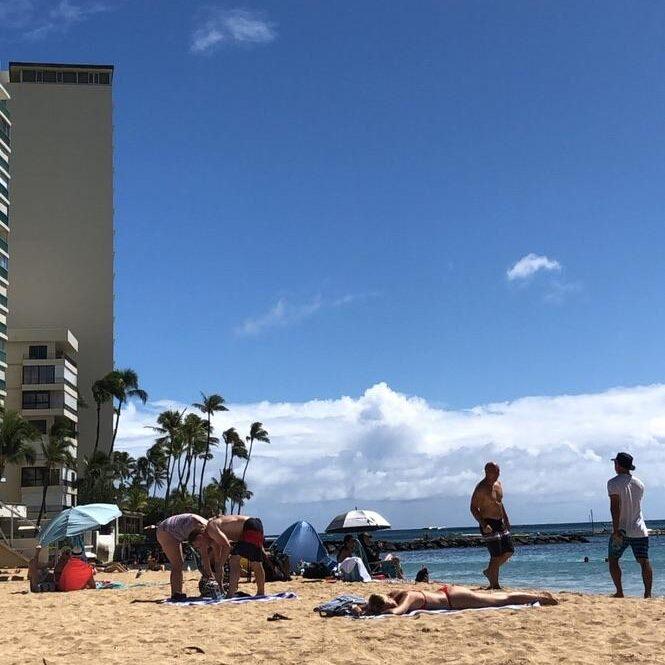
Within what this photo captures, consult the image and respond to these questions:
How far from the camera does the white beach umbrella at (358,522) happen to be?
25141 millimetres

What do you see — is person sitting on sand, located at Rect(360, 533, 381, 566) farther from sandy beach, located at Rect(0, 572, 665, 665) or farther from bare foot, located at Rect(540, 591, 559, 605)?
bare foot, located at Rect(540, 591, 559, 605)

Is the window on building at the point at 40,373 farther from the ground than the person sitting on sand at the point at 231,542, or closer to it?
farther from the ground

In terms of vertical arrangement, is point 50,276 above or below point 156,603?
above

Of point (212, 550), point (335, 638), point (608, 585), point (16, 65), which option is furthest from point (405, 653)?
point (16, 65)

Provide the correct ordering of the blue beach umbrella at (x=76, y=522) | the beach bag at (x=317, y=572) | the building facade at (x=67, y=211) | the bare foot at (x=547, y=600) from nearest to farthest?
the bare foot at (x=547, y=600) < the blue beach umbrella at (x=76, y=522) < the beach bag at (x=317, y=572) < the building facade at (x=67, y=211)

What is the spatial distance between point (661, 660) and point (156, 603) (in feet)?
24.2

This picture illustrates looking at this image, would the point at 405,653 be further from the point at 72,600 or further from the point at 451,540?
the point at 451,540

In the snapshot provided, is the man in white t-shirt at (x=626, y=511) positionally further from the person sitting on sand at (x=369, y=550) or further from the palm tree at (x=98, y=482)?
the palm tree at (x=98, y=482)

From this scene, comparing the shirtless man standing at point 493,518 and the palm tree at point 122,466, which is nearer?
the shirtless man standing at point 493,518

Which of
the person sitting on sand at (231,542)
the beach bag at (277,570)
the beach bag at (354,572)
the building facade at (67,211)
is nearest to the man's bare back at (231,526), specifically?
the person sitting on sand at (231,542)

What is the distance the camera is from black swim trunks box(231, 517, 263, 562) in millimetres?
11828

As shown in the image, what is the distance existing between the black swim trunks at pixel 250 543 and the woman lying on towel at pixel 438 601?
2.63 meters

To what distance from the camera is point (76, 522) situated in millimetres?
17984

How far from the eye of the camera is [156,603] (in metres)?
12.2
